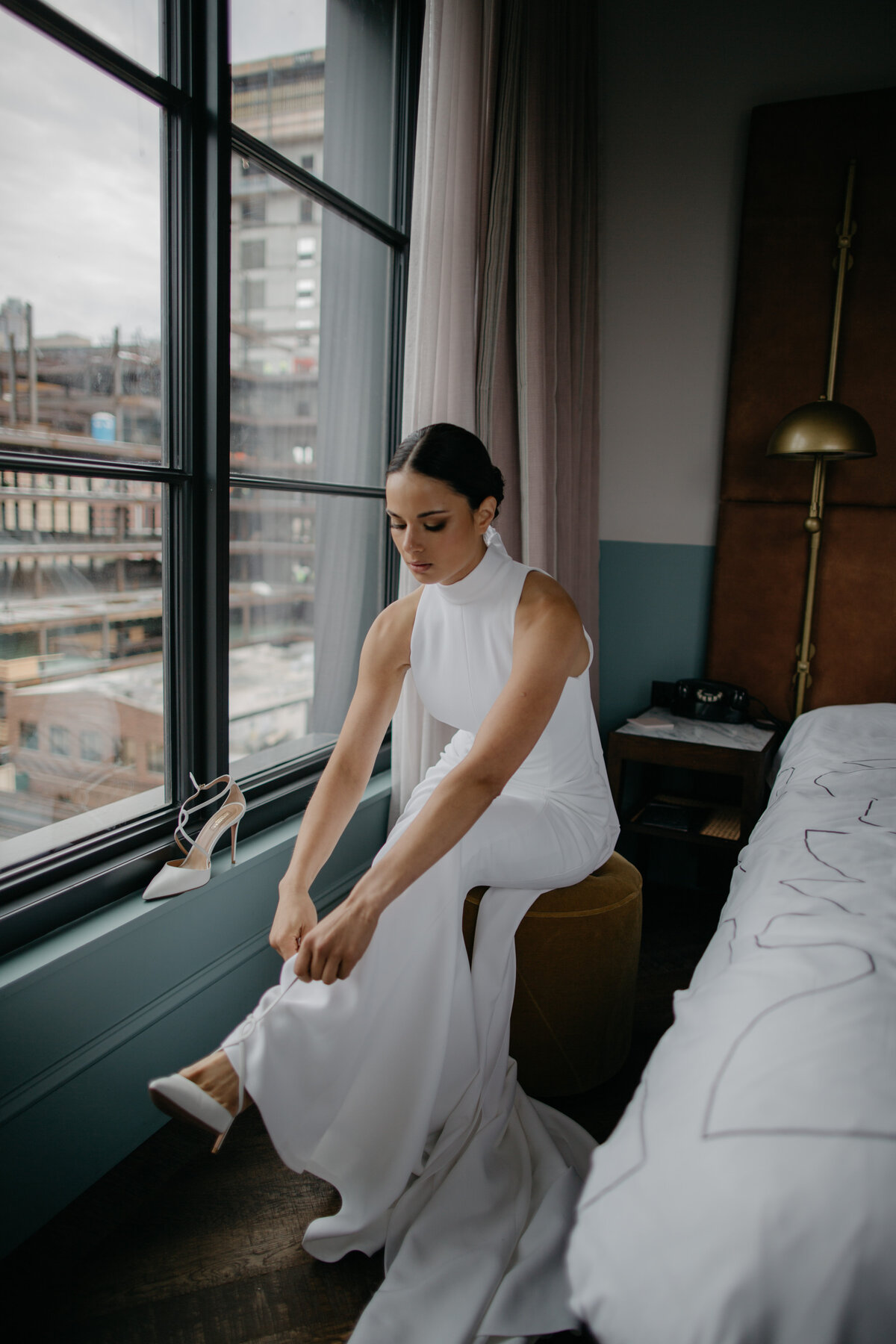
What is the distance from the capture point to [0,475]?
1374 millimetres

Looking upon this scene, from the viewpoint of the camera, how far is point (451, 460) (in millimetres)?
1487

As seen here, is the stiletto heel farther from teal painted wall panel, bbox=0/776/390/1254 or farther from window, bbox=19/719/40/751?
window, bbox=19/719/40/751

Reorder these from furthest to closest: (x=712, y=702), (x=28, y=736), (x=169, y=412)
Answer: (x=712, y=702), (x=169, y=412), (x=28, y=736)

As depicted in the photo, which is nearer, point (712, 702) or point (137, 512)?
point (137, 512)

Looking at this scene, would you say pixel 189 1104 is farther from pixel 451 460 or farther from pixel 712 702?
pixel 712 702

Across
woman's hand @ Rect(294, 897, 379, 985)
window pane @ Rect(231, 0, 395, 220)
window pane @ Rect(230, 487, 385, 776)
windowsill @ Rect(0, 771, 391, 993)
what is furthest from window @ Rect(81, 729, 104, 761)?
window pane @ Rect(231, 0, 395, 220)

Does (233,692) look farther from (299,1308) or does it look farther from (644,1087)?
(644,1087)

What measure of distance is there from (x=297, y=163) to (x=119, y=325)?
727 millimetres

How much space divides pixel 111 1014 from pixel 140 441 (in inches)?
41.4

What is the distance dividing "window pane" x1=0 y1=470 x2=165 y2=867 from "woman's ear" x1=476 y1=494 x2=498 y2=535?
0.65m

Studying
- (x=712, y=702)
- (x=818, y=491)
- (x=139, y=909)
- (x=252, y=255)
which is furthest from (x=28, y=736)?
(x=818, y=491)

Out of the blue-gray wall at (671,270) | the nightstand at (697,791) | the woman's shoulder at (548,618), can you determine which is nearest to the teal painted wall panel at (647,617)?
the blue-gray wall at (671,270)

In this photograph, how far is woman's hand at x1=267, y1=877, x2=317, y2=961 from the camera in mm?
1379

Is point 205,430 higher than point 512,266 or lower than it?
lower
